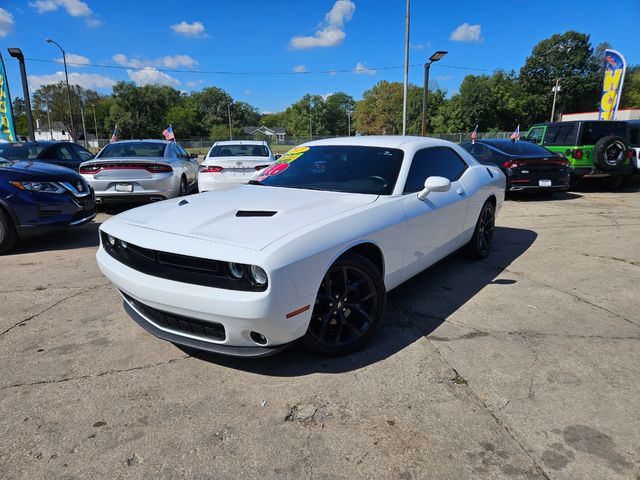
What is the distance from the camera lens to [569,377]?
2.59m

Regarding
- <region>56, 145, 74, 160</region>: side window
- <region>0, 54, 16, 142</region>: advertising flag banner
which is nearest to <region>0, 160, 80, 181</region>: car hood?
<region>56, 145, 74, 160</region>: side window

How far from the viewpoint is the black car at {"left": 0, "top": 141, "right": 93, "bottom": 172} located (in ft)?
28.5

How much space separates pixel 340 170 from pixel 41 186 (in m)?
4.21

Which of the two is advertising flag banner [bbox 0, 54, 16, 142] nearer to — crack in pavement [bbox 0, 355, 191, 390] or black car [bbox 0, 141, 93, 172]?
black car [bbox 0, 141, 93, 172]

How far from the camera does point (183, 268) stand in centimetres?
243

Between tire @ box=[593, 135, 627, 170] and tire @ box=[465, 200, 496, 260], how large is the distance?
6919 mm

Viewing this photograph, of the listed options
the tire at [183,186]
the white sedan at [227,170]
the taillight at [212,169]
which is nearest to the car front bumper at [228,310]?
the white sedan at [227,170]

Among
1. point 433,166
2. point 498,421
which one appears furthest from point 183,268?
point 433,166

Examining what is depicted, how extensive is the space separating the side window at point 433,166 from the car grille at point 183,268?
1.69 metres

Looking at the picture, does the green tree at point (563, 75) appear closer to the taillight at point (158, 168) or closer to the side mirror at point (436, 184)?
the taillight at point (158, 168)

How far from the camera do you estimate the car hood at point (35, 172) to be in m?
5.34

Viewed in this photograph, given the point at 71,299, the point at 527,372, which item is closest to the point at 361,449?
the point at 527,372

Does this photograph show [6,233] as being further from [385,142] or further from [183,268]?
[385,142]

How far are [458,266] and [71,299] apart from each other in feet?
13.1
